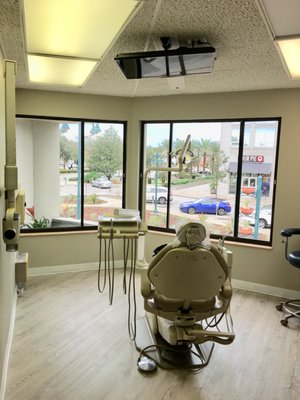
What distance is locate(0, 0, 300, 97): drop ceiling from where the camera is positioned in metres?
1.89

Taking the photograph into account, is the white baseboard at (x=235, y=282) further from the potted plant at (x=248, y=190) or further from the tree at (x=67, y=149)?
the tree at (x=67, y=149)

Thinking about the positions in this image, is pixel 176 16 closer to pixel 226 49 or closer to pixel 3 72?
pixel 226 49

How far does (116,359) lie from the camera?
269 cm

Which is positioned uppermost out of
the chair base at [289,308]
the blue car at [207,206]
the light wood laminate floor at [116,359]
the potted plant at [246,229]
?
the blue car at [207,206]

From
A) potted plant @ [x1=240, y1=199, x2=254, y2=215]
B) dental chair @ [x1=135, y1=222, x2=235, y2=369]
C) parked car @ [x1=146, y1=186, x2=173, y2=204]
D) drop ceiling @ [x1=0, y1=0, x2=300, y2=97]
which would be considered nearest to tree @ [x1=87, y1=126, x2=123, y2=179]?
parked car @ [x1=146, y1=186, x2=173, y2=204]

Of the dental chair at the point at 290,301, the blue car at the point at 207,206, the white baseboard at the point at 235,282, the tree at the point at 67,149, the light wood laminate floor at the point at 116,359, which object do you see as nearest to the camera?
the light wood laminate floor at the point at 116,359

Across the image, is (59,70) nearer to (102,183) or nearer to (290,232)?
(102,183)

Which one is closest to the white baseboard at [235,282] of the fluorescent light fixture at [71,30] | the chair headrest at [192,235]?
the chair headrest at [192,235]

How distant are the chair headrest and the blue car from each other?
90.9 inches

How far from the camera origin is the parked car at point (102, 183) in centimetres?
477

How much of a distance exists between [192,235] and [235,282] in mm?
2418

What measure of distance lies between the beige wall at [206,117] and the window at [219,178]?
0.13 metres

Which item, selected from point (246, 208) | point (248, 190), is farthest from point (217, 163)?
point (246, 208)

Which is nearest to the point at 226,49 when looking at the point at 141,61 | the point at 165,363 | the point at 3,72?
the point at 141,61
